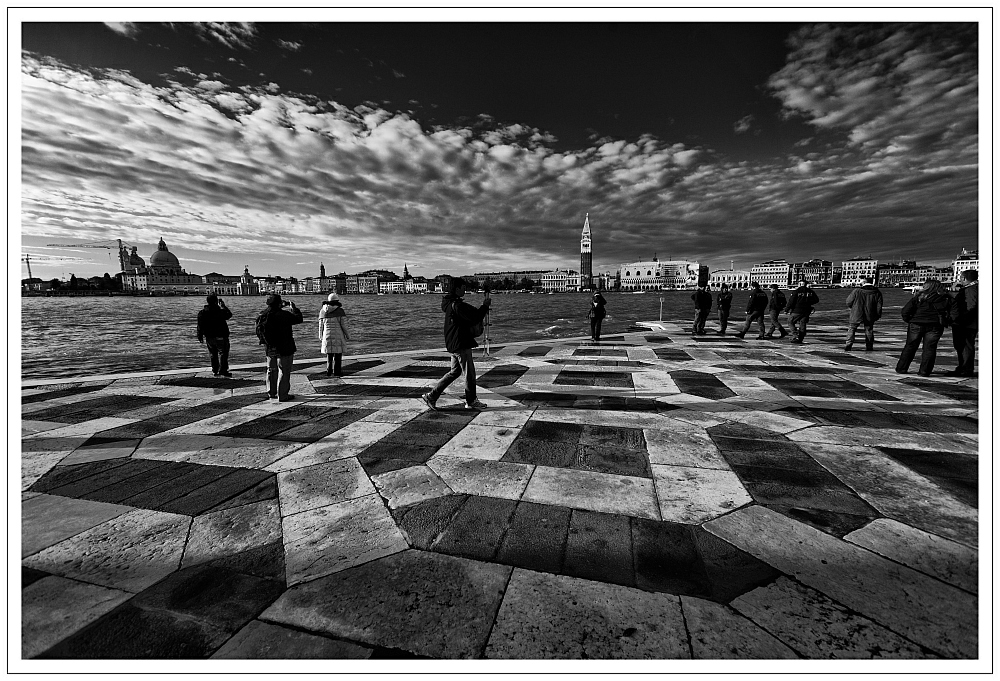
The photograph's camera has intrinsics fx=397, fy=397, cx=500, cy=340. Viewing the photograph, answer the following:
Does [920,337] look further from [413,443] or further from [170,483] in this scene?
[170,483]

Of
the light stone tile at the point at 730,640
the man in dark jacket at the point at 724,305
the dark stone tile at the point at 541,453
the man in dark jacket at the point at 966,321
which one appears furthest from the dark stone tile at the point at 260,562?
the man in dark jacket at the point at 724,305

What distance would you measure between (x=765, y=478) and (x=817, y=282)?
239671 millimetres

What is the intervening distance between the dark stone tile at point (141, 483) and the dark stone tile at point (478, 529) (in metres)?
2.93

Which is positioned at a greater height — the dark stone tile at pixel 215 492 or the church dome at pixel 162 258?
the church dome at pixel 162 258

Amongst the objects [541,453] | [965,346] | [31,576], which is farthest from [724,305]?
[31,576]

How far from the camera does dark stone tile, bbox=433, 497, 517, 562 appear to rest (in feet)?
8.80

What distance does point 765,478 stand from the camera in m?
3.70

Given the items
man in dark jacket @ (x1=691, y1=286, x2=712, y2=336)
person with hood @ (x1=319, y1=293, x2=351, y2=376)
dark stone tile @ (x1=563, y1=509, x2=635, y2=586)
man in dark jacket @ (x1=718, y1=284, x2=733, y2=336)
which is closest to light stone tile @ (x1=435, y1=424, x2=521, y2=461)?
dark stone tile @ (x1=563, y1=509, x2=635, y2=586)

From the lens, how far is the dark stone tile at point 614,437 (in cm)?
460

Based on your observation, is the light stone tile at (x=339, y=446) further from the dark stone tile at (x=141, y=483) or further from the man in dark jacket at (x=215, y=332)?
the man in dark jacket at (x=215, y=332)

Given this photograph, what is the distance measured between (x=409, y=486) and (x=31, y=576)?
2.43 metres

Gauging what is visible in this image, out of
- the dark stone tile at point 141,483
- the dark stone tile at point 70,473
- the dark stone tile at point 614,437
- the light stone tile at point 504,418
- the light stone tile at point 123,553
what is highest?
the dark stone tile at point 70,473

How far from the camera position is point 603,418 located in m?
5.59
